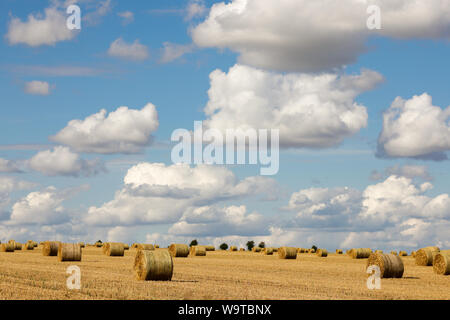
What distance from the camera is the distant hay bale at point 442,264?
3478cm

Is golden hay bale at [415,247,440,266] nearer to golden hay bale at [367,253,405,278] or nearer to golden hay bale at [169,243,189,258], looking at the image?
golden hay bale at [367,253,405,278]

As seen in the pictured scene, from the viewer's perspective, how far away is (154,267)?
87.2 feet

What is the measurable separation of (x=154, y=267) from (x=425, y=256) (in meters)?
25.0

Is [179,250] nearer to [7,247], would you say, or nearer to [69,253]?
[69,253]

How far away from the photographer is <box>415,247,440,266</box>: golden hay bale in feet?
147

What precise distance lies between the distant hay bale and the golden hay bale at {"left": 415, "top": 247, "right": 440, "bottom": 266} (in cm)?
899

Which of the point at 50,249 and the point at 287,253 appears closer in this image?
the point at 50,249

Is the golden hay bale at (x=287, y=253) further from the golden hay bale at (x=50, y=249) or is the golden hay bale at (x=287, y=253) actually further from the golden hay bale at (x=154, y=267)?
the golden hay bale at (x=154, y=267)

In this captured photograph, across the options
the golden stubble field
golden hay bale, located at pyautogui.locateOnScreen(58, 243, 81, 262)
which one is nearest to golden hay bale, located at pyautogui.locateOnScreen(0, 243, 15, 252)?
golden hay bale, located at pyautogui.locateOnScreen(58, 243, 81, 262)

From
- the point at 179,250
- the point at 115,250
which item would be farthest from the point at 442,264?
the point at 115,250
